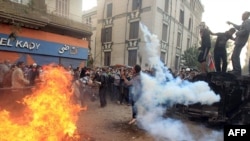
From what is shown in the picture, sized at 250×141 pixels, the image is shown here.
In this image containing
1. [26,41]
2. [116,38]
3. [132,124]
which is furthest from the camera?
[116,38]

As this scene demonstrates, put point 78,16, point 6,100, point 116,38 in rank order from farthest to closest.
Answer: point 116,38
point 78,16
point 6,100

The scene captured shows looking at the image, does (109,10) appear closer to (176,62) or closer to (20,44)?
(176,62)

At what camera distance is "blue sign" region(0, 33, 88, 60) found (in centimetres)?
1581

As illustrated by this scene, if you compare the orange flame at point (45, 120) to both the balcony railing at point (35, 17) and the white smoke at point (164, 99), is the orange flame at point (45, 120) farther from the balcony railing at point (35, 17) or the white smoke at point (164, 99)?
the balcony railing at point (35, 17)

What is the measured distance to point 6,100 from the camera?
25.8 ft

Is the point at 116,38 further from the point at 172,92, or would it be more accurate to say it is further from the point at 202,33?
the point at 172,92

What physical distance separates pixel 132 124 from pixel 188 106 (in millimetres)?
2079

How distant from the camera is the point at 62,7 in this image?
69.9ft

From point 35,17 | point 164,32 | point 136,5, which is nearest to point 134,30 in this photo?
point 136,5

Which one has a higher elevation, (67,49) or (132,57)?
(67,49)

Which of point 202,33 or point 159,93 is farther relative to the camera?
point 202,33

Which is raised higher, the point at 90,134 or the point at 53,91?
the point at 53,91

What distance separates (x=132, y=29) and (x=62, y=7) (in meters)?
6.96

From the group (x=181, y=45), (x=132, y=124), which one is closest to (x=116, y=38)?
(x=181, y=45)
